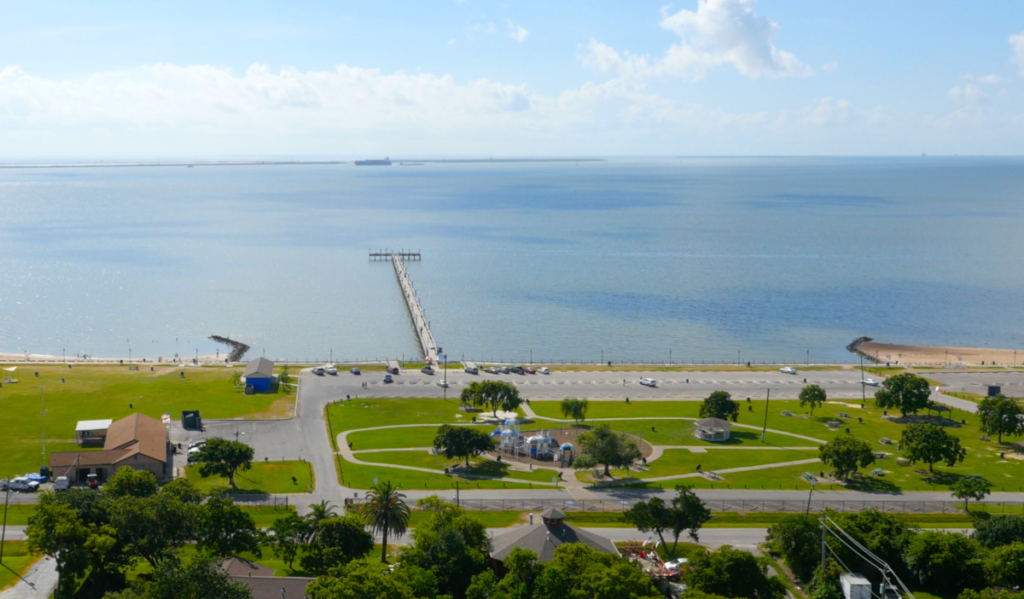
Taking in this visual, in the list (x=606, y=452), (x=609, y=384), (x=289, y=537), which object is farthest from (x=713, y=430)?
(x=289, y=537)

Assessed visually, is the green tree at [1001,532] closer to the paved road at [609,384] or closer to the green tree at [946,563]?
the green tree at [946,563]

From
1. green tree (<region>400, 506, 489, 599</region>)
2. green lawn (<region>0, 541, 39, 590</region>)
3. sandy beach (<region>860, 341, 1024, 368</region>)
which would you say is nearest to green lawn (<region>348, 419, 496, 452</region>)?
green tree (<region>400, 506, 489, 599</region>)

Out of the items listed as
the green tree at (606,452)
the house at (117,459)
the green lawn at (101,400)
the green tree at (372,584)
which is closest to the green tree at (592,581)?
Result: the green tree at (372,584)

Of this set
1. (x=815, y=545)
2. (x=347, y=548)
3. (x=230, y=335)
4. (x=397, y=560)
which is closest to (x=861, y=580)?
(x=815, y=545)

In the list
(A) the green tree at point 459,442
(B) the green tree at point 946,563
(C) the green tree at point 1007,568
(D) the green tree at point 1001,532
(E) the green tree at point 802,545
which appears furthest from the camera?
(A) the green tree at point 459,442

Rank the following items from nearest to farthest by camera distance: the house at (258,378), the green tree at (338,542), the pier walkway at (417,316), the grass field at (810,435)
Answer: the green tree at (338,542), the grass field at (810,435), the house at (258,378), the pier walkway at (417,316)
